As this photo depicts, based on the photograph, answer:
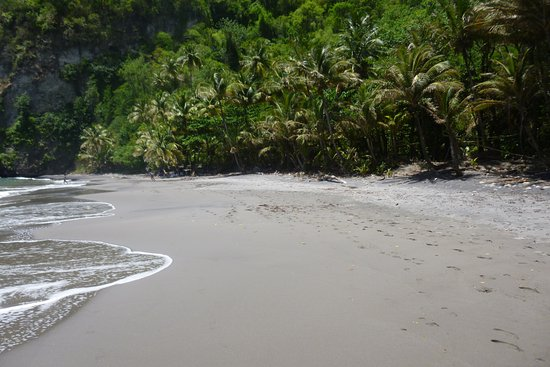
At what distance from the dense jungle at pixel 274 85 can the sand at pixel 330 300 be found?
32.2ft

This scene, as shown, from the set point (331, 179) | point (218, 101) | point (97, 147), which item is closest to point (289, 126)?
point (331, 179)

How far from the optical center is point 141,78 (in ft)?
233

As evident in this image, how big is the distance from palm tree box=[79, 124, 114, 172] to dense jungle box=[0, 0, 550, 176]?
11.6 inches

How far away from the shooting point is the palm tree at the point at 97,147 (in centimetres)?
6581

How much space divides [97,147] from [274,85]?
4430cm

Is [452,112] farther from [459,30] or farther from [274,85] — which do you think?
[274,85]

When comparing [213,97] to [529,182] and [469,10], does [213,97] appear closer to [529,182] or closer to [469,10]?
[469,10]

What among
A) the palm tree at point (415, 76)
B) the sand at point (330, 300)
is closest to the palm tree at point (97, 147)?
the palm tree at point (415, 76)

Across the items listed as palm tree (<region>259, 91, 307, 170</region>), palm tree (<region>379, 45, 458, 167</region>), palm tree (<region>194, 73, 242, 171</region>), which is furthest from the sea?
Answer: palm tree (<region>194, 73, 242, 171</region>)

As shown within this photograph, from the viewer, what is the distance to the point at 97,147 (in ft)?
217

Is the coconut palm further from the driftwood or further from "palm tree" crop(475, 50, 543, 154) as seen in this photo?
"palm tree" crop(475, 50, 543, 154)

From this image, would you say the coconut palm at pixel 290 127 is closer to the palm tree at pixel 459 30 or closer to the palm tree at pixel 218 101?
the palm tree at pixel 218 101

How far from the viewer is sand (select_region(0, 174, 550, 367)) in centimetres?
337

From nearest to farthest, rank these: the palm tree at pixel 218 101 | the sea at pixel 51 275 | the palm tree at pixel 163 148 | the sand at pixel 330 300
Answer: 1. the sand at pixel 330 300
2. the sea at pixel 51 275
3. the palm tree at pixel 218 101
4. the palm tree at pixel 163 148
